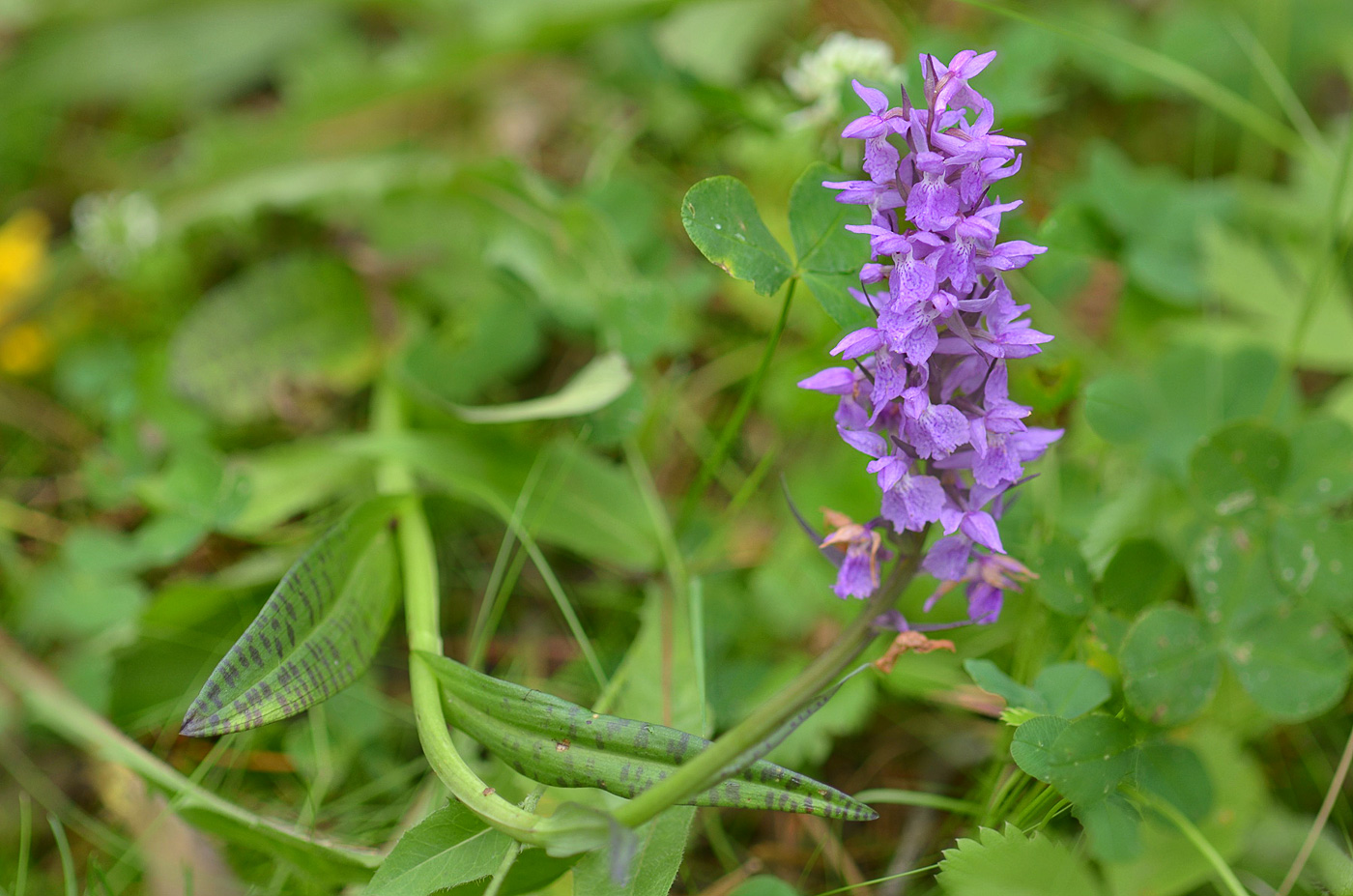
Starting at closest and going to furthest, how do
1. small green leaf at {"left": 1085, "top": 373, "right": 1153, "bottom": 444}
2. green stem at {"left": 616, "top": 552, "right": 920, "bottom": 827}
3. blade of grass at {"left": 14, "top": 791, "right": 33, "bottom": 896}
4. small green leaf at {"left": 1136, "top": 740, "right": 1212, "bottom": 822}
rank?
green stem at {"left": 616, "top": 552, "right": 920, "bottom": 827} → small green leaf at {"left": 1136, "top": 740, "right": 1212, "bottom": 822} → blade of grass at {"left": 14, "top": 791, "right": 33, "bottom": 896} → small green leaf at {"left": 1085, "top": 373, "right": 1153, "bottom": 444}

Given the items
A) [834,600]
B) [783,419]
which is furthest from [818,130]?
[834,600]

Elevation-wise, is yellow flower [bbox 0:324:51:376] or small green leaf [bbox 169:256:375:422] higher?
small green leaf [bbox 169:256:375:422]

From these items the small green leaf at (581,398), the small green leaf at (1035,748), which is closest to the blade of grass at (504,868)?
the small green leaf at (1035,748)

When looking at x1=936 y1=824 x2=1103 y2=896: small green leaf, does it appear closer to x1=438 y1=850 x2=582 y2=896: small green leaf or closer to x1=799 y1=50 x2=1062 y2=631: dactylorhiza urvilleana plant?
x1=799 y1=50 x2=1062 y2=631: dactylorhiza urvilleana plant

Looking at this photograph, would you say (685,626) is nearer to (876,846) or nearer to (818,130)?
(876,846)

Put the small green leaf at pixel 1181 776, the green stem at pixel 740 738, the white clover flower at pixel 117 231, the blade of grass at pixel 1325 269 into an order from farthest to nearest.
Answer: the white clover flower at pixel 117 231
the blade of grass at pixel 1325 269
the small green leaf at pixel 1181 776
the green stem at pixel 740 738

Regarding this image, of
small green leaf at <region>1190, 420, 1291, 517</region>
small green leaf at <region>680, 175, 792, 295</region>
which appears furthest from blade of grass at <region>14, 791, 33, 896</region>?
small green leaf at <region>1190, 420, 1291, 517</region>

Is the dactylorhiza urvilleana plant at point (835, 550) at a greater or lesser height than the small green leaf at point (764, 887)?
greater

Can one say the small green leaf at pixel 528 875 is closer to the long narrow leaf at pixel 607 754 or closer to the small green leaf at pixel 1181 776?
the long narrow leaf at pixel 607 754
